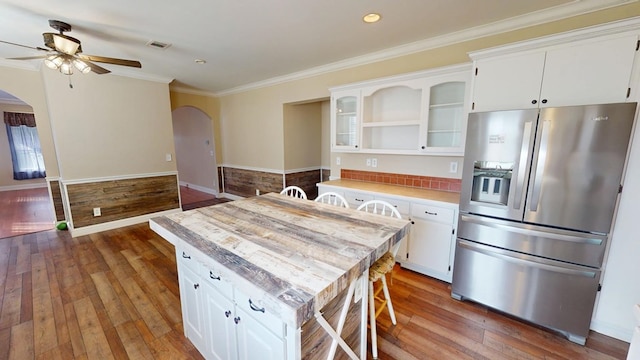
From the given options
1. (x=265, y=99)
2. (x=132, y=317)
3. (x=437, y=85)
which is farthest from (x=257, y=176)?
(x=437, y=85)

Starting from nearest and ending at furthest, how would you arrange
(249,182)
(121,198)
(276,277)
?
1. (276,277)
2. (121,198)
3. (249,182)

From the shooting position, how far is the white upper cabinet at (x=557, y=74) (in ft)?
5.26

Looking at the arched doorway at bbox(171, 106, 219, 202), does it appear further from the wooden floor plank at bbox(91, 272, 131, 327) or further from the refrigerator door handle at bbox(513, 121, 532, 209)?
the refrigerator door handle at bbox(513, 121, 532, 209)

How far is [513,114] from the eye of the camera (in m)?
1.84

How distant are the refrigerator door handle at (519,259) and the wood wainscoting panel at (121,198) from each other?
15.9 feet

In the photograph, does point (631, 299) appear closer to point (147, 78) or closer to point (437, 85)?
point (437, 85)

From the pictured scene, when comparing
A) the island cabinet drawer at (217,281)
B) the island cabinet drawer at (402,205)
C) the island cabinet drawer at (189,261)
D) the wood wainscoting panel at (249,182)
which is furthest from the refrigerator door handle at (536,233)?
the wood wainscoting panel at (249,182)

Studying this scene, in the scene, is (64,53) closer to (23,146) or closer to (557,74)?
(557,74)

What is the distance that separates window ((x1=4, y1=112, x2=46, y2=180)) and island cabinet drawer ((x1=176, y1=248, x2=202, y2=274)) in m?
8.91

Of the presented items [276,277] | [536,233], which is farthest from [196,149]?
[536,233]

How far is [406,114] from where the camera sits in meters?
3.06

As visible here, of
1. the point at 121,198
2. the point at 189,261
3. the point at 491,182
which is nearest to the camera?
the point at 189,261

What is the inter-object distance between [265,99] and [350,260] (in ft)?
13.8

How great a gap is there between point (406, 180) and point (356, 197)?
72 cm
